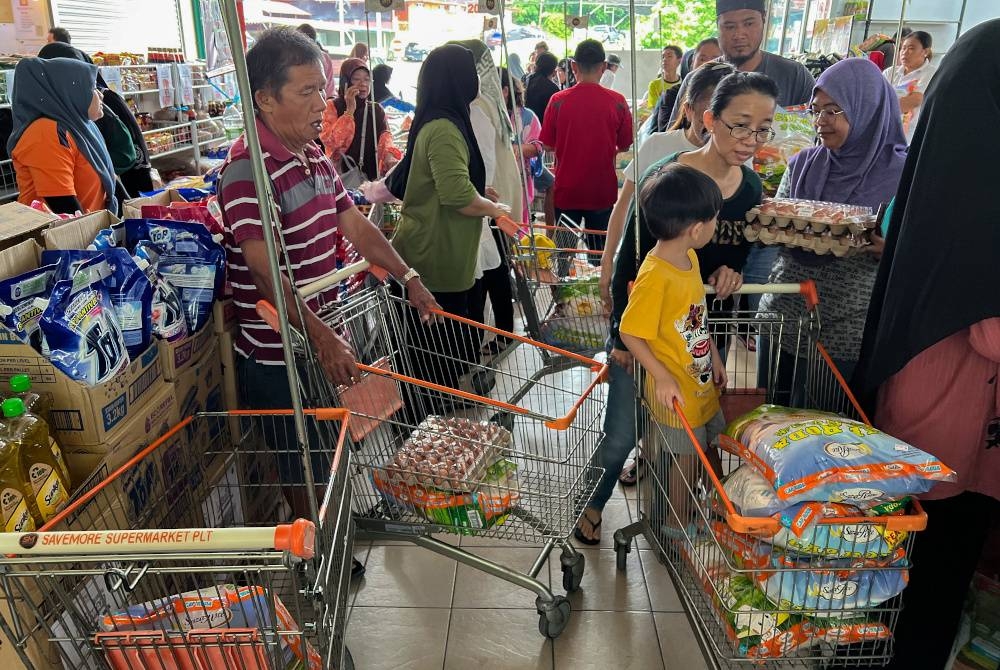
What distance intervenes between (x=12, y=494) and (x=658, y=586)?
2.07 m

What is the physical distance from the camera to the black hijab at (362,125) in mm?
5133

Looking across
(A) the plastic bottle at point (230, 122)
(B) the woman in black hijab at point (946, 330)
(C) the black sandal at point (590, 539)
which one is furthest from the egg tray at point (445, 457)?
(A) the plastic bottle at point (230, 122)

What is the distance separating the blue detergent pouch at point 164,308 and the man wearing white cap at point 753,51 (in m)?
2.52

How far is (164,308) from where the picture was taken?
7.11 ft

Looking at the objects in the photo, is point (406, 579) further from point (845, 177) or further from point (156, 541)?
point (845, 177)

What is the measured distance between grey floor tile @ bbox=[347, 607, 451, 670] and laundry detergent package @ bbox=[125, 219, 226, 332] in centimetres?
114

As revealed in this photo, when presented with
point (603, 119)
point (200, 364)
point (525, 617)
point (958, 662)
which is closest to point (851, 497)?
point (958, 662)

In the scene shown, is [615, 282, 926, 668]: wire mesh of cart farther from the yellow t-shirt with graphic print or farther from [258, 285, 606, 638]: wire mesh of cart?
[258, 285, 606, 638]: wire mesh of cart

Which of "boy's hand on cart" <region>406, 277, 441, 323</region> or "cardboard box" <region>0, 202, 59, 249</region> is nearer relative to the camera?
"cardboard box" <region>0, 202, 59, 249</region>

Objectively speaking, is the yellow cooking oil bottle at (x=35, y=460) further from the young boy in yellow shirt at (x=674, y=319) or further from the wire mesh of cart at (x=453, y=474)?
the young boy in yellow shirt at (x=674, y=319)

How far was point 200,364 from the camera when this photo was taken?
7.77ft

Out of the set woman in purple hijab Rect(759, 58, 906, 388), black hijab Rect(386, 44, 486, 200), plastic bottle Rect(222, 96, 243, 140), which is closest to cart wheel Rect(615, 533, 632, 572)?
woman in purple hijab Rect(759, 58, 906, 388)

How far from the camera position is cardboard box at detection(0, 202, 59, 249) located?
205cm

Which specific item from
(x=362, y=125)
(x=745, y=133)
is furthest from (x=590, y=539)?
(x=362, y=125)
